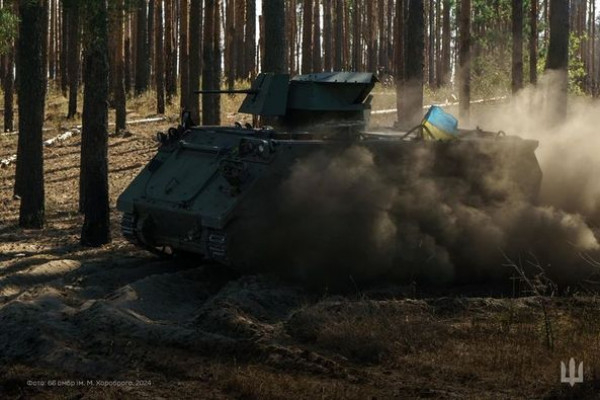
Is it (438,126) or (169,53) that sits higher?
(169,53)

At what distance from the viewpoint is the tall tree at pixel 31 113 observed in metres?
15.7

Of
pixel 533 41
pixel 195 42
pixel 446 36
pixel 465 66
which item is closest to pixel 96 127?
pixel 195 42

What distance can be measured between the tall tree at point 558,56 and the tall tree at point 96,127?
7829 millimetres

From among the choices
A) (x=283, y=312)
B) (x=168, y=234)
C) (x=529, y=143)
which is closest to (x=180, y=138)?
(x=168, y=234)

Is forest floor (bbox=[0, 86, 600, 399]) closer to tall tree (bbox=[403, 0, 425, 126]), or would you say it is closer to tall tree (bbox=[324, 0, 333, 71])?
tall tree (bbox=[403, 0, 425, 126])

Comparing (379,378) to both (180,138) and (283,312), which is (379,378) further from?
(180,138)

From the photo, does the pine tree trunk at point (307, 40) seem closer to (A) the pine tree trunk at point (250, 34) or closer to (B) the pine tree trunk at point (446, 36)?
(A) the pine tree trunk at point (250, 34)

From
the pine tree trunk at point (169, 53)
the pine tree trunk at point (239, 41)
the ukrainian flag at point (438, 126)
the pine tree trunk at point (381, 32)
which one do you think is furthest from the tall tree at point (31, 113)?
the pine tree trunk at point (381, 32)

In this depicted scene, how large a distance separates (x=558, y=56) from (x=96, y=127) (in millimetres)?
8302

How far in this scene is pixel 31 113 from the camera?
15984 millimetres

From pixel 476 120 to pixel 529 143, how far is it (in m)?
4.38

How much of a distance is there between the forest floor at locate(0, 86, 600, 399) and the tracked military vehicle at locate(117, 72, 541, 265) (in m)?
0.57

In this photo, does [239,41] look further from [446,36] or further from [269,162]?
[269,162]

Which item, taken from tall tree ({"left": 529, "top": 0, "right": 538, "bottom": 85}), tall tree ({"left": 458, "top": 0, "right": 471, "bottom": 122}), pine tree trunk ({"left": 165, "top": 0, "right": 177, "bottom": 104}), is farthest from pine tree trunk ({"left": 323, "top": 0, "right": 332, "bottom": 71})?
tall tree ({"left": 458, "top": 0, "right": 471, "bottom": 122})
